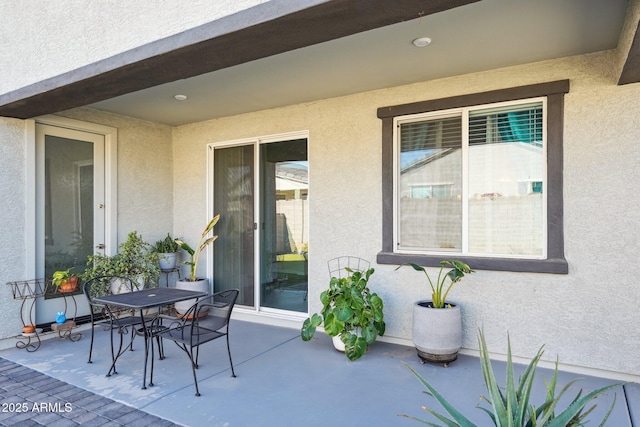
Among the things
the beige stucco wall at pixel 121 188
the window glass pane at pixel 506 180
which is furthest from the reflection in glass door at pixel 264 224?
the window glass pane at pixel 506 180

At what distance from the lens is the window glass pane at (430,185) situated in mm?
4402

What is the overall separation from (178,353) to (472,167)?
3813 mm

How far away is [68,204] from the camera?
17.2ft

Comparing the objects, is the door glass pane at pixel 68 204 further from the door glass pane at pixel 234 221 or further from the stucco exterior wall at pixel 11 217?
the door glass pane at pixel 234 221

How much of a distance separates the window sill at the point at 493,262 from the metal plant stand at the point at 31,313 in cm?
390

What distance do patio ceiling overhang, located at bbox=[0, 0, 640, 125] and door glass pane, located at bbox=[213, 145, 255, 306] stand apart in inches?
49.4

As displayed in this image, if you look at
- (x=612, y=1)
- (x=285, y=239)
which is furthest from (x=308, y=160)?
(x=612, y=1)

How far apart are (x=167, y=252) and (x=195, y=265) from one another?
55 cm

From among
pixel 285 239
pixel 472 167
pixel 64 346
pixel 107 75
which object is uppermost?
pixel 107 75

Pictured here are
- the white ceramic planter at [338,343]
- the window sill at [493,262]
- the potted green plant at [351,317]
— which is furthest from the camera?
the white ceramic planter at [338,343]

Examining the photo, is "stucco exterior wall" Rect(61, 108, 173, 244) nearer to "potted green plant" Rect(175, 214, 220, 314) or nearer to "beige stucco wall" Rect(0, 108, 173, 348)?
"beige stucco wall" Rect(0, 108, 173, 348)

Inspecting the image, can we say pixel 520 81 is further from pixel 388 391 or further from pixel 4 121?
pixel 4 121

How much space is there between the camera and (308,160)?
5238 millimetres

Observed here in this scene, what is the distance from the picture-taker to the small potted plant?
470 centimetres
